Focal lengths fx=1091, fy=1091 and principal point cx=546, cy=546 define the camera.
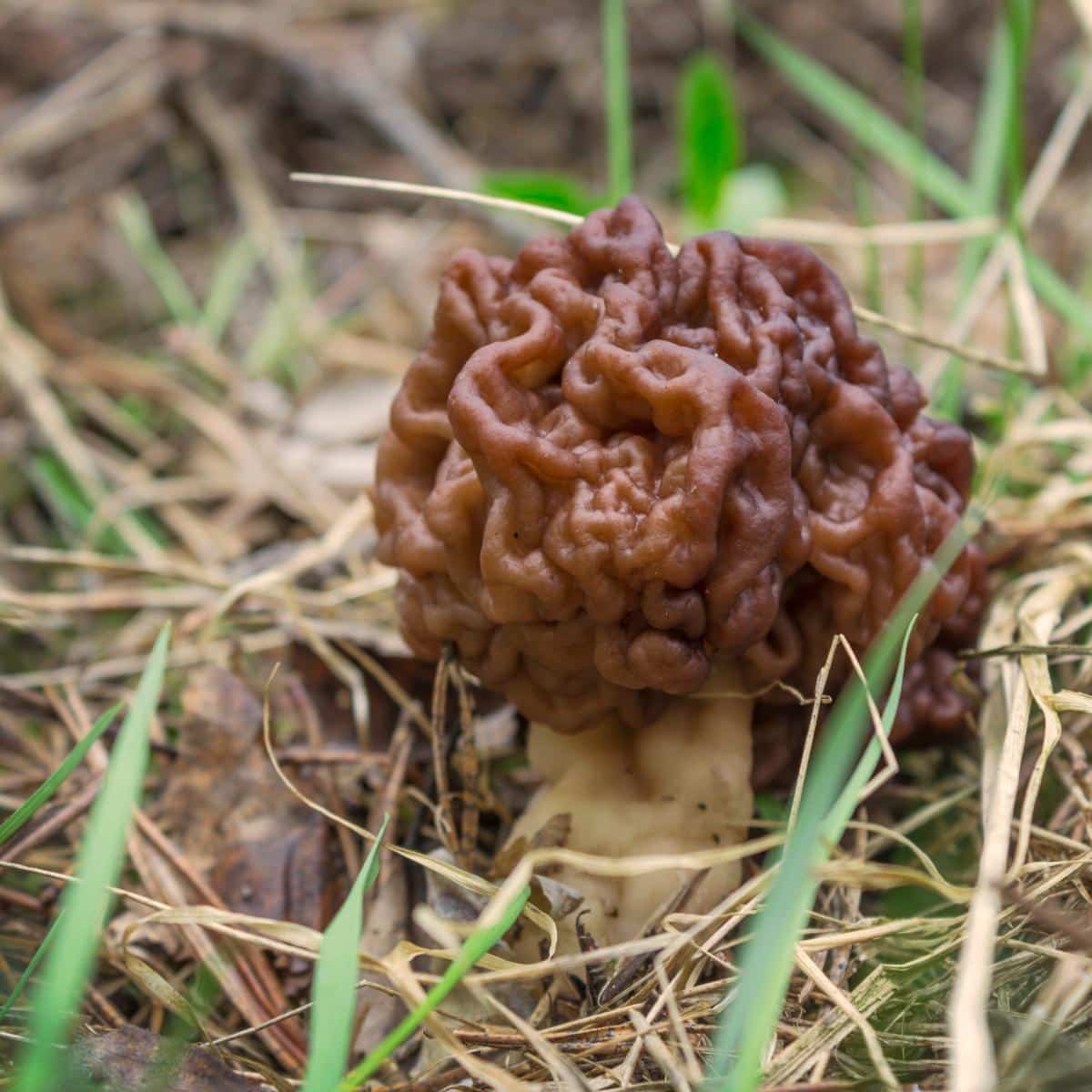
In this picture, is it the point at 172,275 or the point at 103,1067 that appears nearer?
the point at 103,1067

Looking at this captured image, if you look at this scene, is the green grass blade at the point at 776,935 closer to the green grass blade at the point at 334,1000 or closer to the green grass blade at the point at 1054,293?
the green grass blade at the point at 334,1000

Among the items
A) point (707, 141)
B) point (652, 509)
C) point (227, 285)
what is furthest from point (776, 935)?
point (227, 285)

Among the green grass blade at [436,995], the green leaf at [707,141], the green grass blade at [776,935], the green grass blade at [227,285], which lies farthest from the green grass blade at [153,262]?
the green grass blade at [776,935]

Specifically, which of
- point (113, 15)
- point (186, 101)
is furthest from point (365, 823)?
point (113, 15)

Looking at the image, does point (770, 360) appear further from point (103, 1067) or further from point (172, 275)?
point (172, 275)

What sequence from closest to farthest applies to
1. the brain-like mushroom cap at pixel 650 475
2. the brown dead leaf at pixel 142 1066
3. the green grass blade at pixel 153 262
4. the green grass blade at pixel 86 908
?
the green grass blade at pixel 86 908
the brown dead leaf at pixel 142 1066
the brain-like mushroom cap at pixel 650 475
the green grass blade at pixel 153 262

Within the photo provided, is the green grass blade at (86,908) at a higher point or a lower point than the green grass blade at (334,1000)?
higher

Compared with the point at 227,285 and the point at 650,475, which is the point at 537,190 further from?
the point at 650,475
